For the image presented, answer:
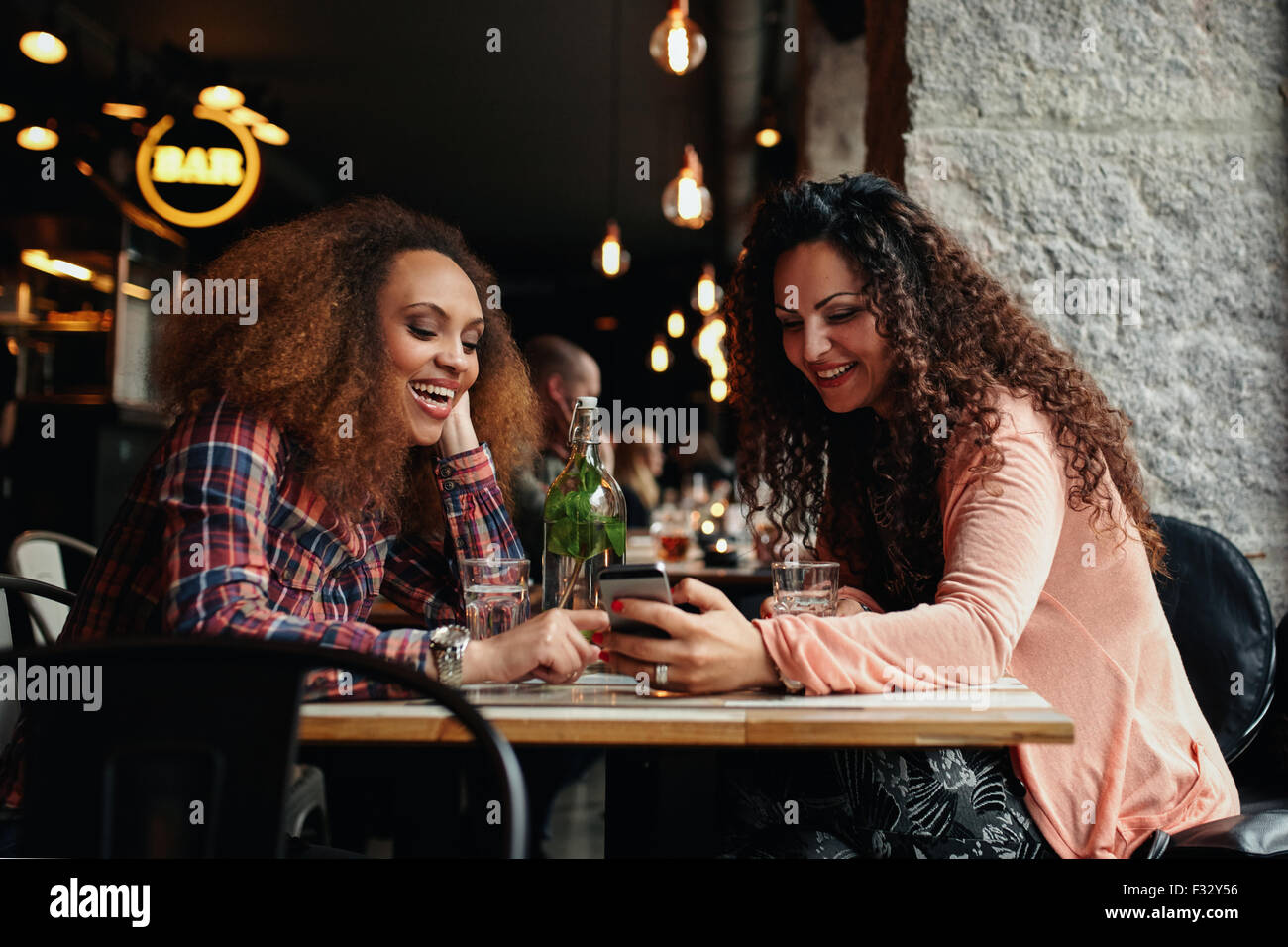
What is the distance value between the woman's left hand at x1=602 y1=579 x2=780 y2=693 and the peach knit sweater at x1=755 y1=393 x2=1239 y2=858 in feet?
0.10

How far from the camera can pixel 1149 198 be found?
232cm

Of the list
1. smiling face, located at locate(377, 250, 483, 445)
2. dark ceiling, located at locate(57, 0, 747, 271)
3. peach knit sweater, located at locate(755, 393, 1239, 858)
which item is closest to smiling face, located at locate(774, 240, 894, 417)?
peach knit sweater, located at locate(755, 393, 1239, 858)

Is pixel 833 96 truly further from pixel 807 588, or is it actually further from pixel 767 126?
pixel 807 588

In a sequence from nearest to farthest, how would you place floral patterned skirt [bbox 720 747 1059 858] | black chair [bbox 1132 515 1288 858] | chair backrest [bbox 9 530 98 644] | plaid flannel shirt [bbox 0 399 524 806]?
plaid flannel shirt [bbox 0 399 524 806] → floral patterned skirt [bbox 720 747 1059 858] → black chair [bbox 1132 515 1288 858] → chair backrest [bbox 9 530 98 644]

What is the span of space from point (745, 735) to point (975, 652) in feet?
1.11

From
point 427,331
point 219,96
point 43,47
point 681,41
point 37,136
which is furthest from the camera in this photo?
point 37,136

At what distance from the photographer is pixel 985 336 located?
1.65 m

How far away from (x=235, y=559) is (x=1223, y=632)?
5.09ft

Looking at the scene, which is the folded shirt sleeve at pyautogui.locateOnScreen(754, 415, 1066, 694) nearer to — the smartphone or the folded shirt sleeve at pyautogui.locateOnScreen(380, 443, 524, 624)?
the smartphone

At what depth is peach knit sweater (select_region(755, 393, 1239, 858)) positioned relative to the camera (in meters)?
1.24

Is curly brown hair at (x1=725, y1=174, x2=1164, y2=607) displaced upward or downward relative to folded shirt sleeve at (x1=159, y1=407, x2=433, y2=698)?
upward

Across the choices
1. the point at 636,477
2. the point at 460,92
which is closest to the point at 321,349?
the point at 636,477
